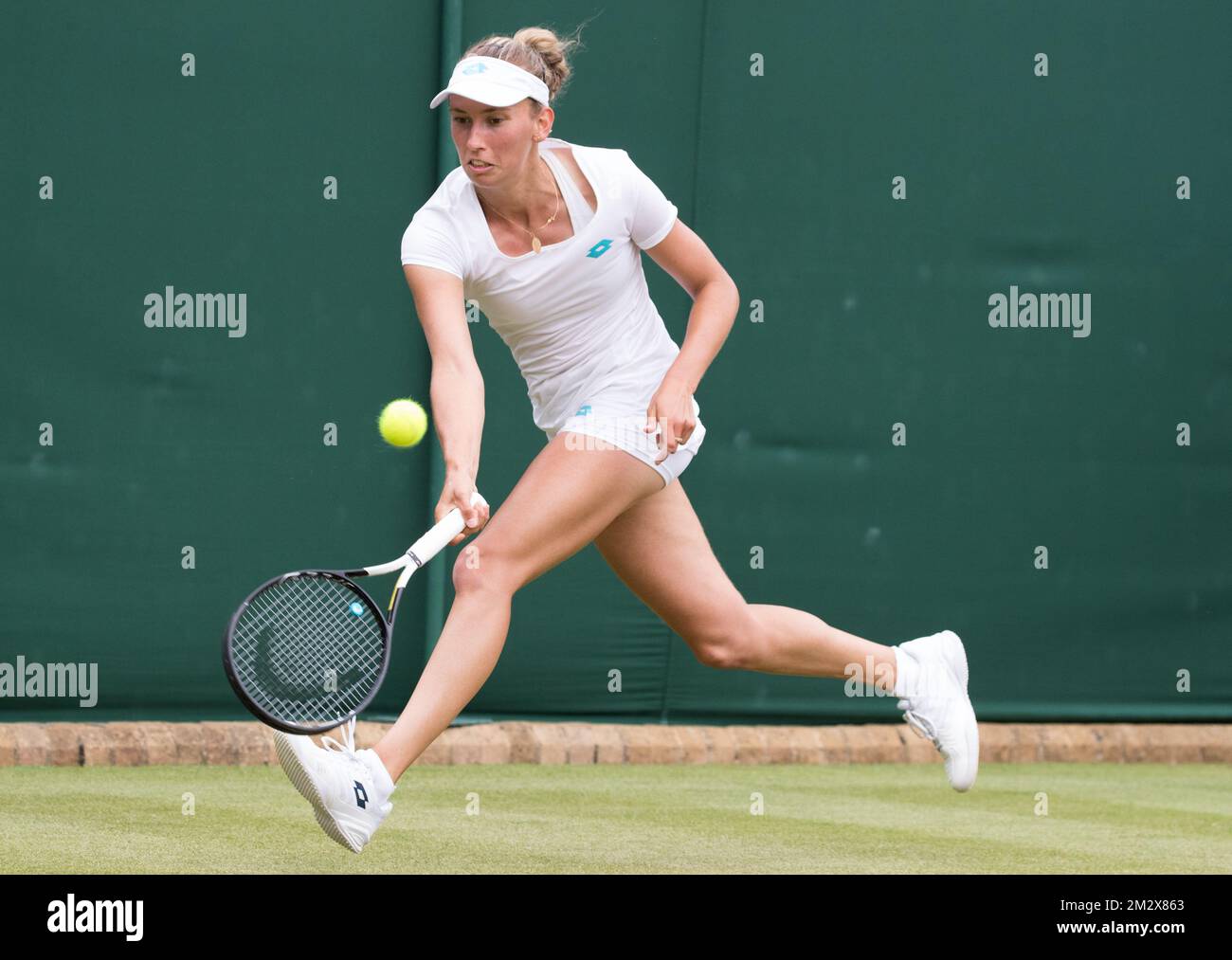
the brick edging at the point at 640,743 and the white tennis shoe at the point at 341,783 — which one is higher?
the white tennis shoe at the point at 341,783

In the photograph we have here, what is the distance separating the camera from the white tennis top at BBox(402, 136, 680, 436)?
4.13m

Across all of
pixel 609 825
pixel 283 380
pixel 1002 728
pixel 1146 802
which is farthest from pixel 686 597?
pixel 1002 728

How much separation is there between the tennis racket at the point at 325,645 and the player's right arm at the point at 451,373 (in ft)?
0.38

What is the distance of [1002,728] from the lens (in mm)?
7402

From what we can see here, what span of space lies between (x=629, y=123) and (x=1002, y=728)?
2.59 meters

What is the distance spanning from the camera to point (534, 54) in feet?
13.5

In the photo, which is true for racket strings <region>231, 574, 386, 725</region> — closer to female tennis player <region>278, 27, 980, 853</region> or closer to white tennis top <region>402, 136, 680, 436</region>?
female tennis player <region>278, 27, 980, 853</region>

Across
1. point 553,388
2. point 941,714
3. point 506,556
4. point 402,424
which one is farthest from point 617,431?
point 941,714

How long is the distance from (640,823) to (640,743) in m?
1.70

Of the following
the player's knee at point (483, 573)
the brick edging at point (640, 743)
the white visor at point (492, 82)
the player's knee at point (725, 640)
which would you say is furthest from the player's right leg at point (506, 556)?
the brick edging at point (640, 743)

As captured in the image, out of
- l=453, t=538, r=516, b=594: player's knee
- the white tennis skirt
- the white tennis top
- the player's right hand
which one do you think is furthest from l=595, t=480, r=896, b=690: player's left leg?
the player's right hand

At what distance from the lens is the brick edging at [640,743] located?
6.38 metres

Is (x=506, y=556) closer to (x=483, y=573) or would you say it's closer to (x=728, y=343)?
(x=483, y=573)

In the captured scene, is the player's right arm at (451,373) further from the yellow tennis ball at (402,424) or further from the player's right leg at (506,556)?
the yellow tennis ball at (402,424)
